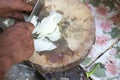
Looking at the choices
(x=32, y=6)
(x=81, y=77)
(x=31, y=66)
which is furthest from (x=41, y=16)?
(x=81, y=77)

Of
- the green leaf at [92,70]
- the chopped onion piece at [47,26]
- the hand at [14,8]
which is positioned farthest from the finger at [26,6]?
the green leaf at [92,70]

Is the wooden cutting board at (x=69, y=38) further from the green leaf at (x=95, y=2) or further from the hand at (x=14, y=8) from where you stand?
the green leaf at (x=95, y=2)

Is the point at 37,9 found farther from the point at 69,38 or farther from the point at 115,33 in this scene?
the point at 115,33

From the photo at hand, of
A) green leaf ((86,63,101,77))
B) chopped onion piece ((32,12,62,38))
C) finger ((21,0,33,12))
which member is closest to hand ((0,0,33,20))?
finger ((21,0,33,12))

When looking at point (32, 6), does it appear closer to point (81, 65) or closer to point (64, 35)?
point (64, 35)

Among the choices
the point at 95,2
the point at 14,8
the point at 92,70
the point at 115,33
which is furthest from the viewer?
the point at 95,2

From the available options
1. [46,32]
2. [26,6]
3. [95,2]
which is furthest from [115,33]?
[26,6]

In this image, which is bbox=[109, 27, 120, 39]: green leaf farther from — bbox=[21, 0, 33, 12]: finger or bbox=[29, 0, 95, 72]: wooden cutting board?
bbox=[21, 0, 33, 12]: finger
